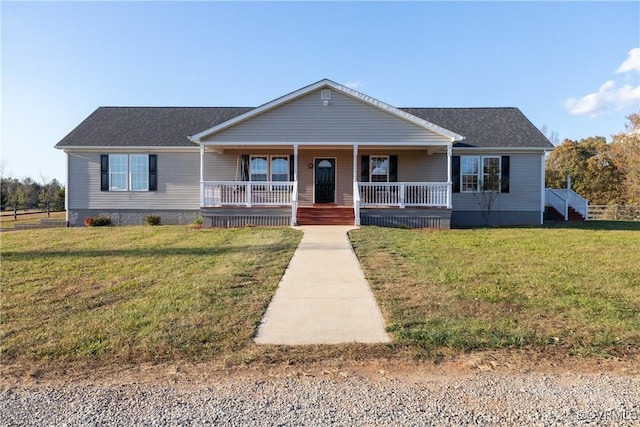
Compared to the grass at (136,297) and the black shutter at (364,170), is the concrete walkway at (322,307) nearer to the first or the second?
the grass at (136,297)

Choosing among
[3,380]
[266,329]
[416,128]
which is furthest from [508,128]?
[3,380]

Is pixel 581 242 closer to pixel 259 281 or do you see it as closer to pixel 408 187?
pixel 408 187

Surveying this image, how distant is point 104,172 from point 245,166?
19.1 feet

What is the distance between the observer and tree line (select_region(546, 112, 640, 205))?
3166 centimetres

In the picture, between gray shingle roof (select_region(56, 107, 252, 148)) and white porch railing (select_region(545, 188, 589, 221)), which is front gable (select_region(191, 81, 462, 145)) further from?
white porch railing (select_region(545, 188, 589, 221))

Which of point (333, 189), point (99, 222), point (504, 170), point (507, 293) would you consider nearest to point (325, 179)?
point (333, 189)

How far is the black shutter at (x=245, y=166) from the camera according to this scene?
17656 mm

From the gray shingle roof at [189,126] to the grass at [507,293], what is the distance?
26.1 ft

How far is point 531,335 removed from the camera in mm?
4230

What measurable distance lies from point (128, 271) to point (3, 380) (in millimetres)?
4237

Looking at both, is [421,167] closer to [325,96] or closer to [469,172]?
[469,172]

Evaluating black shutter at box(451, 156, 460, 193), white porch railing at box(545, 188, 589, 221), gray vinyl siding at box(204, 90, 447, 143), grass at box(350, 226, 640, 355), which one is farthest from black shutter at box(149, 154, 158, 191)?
white porch railing at box(545, 188, 589, 221)

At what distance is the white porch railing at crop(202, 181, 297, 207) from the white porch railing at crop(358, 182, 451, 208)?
279cm

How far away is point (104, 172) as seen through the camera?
57.2ft
